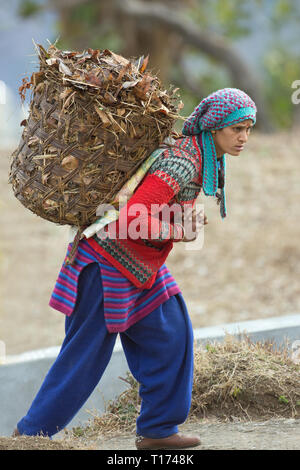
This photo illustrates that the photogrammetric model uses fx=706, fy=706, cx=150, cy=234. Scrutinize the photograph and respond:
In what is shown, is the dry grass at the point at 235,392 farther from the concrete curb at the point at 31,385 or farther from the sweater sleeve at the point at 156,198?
the sweater sleeve at the point at 156,198

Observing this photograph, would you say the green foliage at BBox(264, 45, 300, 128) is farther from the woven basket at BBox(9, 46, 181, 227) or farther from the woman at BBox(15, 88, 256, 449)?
the woven basket at BBox(9, 46, 181, 227)

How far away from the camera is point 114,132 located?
2.45 metres

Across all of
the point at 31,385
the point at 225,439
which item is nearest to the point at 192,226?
the point at 225,439

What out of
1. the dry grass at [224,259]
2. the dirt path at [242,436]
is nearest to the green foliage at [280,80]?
the dry grass at [224,259]

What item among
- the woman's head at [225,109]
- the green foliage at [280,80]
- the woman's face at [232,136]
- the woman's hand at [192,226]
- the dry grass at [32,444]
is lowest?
the dry grass at [32,444]

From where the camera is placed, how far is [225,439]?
9.62 ft

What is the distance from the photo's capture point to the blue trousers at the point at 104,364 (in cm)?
269

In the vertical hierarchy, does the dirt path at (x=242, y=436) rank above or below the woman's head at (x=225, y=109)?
below

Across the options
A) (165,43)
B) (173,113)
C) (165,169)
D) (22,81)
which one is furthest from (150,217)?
(165,43)

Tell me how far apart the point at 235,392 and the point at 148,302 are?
2.89 ft

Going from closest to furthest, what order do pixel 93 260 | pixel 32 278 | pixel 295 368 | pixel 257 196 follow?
1. pixel 93 260
2. pixel 295 368
3. pixel 32 278
4. pixel 257 196

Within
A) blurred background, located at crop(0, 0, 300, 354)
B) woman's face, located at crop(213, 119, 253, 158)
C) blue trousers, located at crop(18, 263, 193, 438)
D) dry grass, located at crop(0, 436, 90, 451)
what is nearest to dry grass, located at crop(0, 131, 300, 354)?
blurred background, located at crop(0, 0, 300, 354)
